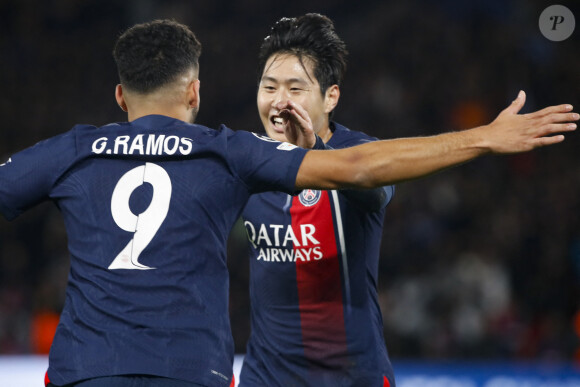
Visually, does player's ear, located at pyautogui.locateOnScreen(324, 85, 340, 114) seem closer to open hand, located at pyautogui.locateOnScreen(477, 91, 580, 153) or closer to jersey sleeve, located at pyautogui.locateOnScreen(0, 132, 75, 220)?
open hand, located at pyautogui.locateOnScreen(477, 91, 580, 153)

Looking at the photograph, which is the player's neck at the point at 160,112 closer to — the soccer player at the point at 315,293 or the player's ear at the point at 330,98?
the soccer player at the point at 315,293

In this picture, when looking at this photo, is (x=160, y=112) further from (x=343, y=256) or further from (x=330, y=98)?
(x=330, y=98)

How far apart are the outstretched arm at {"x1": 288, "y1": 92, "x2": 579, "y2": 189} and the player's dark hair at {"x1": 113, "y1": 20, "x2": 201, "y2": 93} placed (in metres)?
0.61

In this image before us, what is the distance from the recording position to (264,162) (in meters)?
2.79

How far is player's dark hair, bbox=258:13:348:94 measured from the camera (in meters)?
4.42

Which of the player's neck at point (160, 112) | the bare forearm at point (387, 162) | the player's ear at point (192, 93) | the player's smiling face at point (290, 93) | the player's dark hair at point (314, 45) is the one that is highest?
the player's dark hair at point (314, 45)

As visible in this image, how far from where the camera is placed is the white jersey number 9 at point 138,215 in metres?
2.70

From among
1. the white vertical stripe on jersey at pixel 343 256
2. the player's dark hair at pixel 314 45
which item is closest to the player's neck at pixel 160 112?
the white vertical stripe on jersey at pixel 343 256

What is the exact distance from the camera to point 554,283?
29.6 ft

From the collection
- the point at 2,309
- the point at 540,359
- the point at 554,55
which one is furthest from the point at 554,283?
the point at 2,309

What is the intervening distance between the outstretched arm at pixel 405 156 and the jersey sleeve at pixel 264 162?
0.03 metres

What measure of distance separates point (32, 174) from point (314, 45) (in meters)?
2.02

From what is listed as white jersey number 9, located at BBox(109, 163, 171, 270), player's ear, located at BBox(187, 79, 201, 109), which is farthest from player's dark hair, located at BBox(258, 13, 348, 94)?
white jersey number 9, located at BBox(109, 163, 171, 270)

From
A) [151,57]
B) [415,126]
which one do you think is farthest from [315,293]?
[415,126]
